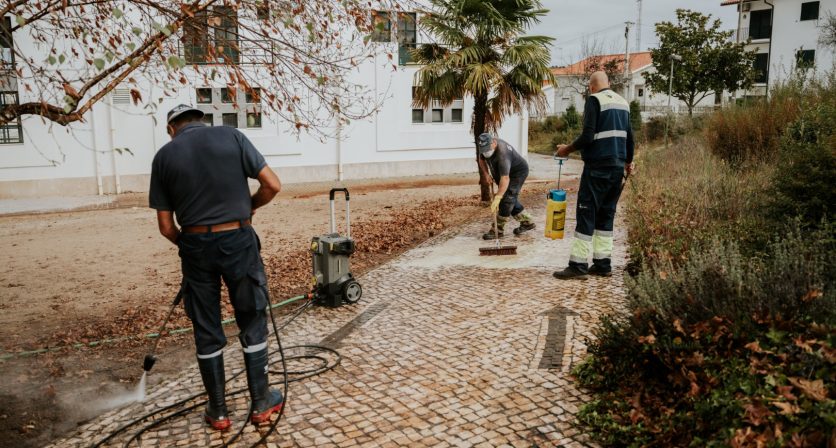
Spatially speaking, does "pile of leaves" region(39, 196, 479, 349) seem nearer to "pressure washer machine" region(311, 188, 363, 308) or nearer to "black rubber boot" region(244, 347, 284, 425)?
"pressure washer machine" region(311, 188, 363, 308)

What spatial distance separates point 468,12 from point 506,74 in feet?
4.48

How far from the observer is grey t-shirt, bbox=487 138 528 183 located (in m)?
8.53

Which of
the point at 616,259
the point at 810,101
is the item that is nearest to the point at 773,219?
the point at 616,259

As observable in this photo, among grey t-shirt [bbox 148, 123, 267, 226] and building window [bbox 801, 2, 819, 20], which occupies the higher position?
building window [bbox 801, 2, 819, 20]

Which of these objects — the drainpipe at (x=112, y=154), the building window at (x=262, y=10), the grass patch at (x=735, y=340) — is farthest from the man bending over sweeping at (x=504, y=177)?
the drainpipe at (x=112, y=154)

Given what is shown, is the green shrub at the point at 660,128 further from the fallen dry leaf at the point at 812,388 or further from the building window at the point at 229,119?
the fallen dry leaf at the point at 812,388

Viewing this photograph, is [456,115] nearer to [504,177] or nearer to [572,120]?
[504,177]

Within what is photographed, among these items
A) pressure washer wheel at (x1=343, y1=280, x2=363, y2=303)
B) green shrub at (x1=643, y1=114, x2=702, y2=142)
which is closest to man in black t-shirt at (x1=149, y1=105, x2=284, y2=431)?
pressure washer wheel at (x1=343, y1=280, x2=363, y2=303)

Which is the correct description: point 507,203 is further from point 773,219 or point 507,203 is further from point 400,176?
point 400,176

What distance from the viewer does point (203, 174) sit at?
152 inches

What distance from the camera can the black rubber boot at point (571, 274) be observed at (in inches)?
268

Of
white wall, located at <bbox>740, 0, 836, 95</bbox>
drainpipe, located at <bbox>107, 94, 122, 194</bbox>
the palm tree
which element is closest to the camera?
the palm tree

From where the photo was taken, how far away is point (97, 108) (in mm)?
16516

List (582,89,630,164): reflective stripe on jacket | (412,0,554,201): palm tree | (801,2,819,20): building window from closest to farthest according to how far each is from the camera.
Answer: (582,89,630,164): reflective stripe on jacket < (412,0,554,201): palm tree < (801,2,819,20): building window
